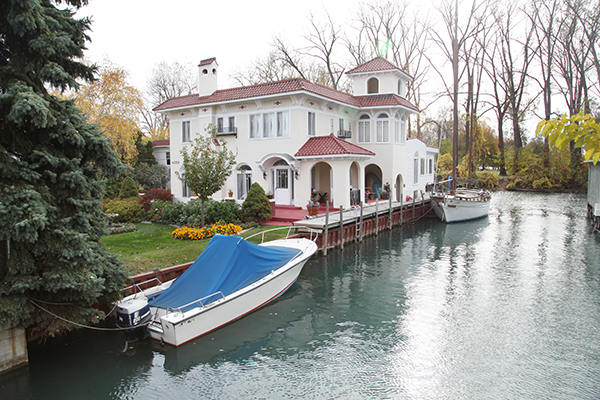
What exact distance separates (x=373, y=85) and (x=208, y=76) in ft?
38.2

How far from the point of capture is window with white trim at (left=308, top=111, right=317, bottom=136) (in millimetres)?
24070

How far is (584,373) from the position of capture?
8.06 m

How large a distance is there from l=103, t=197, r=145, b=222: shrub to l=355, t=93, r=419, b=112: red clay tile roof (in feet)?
52.6

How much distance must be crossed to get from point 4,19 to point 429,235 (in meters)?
21.6

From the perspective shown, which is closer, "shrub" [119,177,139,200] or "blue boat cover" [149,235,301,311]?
"blue boat cover" [149,235,301,311]

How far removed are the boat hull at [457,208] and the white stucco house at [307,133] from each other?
9.58 ft

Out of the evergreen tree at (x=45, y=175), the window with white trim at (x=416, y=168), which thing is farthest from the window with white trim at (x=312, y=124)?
the evergreen tree at (x=45, y=175)

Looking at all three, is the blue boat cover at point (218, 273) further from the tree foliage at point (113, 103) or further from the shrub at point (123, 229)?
the tree foliage at point (113, 103)

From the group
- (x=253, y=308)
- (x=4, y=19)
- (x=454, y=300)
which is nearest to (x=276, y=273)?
(x=253, y=308)

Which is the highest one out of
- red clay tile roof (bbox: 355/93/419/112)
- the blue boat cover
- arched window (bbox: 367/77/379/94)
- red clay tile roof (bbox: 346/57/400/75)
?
red clay tile roof (bbox: 346/57/400/75)

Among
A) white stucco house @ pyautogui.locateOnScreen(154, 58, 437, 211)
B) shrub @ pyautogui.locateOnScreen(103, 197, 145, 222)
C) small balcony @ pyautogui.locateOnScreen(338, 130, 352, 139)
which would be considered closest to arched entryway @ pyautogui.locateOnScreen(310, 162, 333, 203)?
white stucco house @ pyautogui.locateOnScreen(154, 58, 437, 211)

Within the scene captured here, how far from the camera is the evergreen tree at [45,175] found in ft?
23.6

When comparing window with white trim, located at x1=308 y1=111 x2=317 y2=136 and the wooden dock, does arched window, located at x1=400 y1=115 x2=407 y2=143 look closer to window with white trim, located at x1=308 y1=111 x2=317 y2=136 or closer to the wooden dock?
the wooden dock

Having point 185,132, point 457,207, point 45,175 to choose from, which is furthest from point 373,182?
point 45,175
